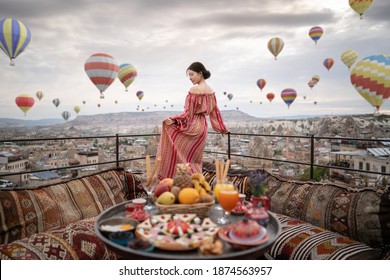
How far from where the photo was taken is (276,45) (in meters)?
16.2

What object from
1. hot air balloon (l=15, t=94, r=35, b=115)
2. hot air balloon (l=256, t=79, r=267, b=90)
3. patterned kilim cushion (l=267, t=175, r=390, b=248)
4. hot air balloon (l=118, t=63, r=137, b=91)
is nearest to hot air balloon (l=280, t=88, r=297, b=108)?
hot air balloon (l=256, t=79, r=267, b=90)

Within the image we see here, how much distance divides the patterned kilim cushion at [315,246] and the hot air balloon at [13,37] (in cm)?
1090

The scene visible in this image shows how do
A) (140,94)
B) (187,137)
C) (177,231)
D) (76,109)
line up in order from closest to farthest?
(177,231), (187,137), (140,94), (76,109)

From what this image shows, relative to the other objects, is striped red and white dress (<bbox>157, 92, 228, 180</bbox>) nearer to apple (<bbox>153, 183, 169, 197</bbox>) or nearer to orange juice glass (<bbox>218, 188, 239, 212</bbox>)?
apple (<bbox>153, 183, 169, 197</bbox>)

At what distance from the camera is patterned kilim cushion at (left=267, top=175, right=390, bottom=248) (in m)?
2.05

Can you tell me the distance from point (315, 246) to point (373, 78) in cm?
756

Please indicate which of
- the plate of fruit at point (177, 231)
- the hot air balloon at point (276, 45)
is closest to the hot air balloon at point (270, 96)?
the hot air balloon at point (276, 45)

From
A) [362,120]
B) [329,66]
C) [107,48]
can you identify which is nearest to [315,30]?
[329,66]

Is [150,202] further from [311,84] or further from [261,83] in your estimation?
[311,84]

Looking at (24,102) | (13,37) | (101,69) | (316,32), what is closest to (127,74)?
(101,69)

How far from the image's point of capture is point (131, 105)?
30.6 m

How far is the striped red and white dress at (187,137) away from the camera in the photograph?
11.7ft

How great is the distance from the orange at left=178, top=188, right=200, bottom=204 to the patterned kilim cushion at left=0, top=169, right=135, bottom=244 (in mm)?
1334
